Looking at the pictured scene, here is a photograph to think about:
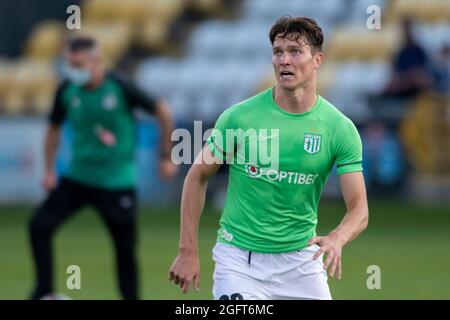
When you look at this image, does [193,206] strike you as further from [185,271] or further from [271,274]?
[271,274]

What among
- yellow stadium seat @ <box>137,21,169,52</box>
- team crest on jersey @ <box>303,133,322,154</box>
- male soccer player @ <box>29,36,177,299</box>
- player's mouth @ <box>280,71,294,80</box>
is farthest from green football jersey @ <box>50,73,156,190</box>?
yellow stadium seat @ <box>137,21,169,52</box>

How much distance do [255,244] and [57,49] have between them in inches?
813

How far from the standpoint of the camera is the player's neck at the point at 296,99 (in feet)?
23.4

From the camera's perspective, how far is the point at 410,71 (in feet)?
70.6

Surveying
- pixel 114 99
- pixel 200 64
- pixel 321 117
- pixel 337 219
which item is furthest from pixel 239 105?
pixel 200 64

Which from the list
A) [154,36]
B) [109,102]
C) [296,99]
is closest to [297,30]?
[296,99]

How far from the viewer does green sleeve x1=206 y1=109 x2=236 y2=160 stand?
7.05 m

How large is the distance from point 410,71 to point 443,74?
0.59 m

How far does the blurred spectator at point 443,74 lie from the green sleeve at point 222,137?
14975 mm

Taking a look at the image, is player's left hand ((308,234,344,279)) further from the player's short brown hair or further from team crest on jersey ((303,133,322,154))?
the player's short brown hair

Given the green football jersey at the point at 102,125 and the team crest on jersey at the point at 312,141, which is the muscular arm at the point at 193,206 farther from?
the green football jersey at the point at 102,125

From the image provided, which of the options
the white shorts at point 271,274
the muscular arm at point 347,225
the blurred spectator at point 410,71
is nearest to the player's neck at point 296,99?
the muscular arm at point 347,225

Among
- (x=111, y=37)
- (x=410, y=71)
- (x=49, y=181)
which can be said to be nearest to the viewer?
(x=49, y=181)

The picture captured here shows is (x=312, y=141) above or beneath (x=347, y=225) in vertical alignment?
above
